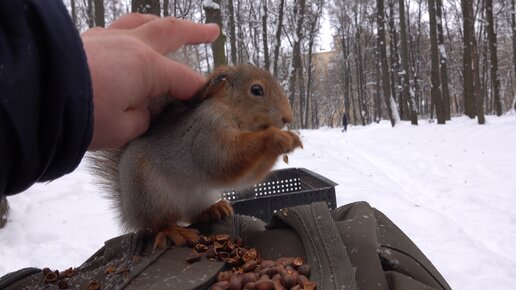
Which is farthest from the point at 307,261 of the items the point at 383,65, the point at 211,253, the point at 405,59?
the point at 405,59

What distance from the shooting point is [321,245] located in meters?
1.10

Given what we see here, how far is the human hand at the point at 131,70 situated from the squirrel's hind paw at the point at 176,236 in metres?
0.35

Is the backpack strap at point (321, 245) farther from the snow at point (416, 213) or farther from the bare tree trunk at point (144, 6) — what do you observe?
the bare tree trunk at point (144, 6)

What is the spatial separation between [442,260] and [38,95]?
7.36 feet

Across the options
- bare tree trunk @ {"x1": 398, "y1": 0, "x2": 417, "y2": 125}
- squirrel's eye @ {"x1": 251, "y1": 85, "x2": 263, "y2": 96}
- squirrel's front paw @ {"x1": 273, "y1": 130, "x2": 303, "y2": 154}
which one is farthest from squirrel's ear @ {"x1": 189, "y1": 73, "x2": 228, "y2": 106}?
bare tree trunk @ {"x1": 398, "y1": 0, "x2": 417, "y2": 125}

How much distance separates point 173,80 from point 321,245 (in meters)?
0.58

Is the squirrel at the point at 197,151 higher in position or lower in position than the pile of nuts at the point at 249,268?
higher

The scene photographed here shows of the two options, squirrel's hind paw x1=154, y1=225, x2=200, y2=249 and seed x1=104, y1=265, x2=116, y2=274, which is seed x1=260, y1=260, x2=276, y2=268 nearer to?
squirrel's hind paw x1=154, y1=225, x2=200, y2=249

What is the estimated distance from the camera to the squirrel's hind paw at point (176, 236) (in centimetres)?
133

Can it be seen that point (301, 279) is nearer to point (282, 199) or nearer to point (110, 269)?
point (110, 269)

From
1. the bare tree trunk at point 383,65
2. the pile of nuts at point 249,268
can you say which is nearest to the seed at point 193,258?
the pile of nuts at point 249,268

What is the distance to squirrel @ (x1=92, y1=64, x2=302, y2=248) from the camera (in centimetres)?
145

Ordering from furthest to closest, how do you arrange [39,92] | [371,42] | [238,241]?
[371,42] → [238,241] → [39,92]

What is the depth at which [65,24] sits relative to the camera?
2.32 ft
